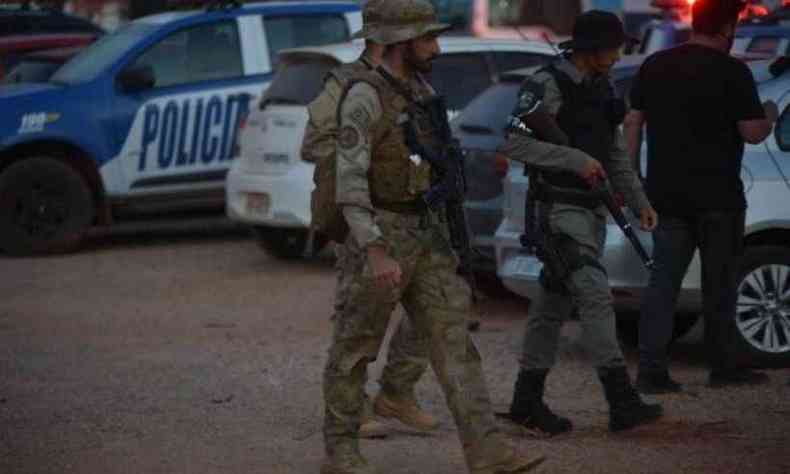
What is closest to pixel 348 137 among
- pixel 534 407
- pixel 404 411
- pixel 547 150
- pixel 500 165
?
pixel 547 150

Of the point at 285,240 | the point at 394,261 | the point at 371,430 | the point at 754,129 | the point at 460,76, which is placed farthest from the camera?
the point at 285,240

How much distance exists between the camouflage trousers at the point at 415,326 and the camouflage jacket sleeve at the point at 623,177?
1.26 meters

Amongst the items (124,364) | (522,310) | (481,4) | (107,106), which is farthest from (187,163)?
(481,4)

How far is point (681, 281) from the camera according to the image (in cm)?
916

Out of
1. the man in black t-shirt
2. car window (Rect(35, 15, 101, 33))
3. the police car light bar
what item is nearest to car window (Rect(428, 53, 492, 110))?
the police car light bar

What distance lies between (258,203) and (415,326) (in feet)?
22.9

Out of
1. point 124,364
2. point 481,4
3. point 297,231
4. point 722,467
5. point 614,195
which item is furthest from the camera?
point 481,4

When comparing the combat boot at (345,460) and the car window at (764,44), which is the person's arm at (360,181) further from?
the car window at (764,44)

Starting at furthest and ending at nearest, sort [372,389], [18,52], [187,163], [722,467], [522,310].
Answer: [18,52], [187,163], [522,310], [372,389], [722,467]

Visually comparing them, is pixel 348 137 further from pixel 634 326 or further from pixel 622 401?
pixel 634 326

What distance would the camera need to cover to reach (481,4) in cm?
2670

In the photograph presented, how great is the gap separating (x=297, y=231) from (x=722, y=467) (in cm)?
739

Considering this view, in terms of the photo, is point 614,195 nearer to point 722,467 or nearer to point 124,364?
point 722,467

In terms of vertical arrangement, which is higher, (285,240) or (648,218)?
(648,218)
